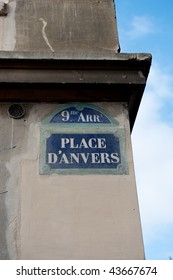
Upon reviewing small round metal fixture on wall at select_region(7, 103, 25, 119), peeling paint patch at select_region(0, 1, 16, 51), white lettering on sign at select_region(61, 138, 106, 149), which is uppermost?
peeling paint patch at select_region(0, 1, 16, 51)

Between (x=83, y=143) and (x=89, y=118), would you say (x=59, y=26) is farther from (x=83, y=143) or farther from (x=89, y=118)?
(x=83, y=143)

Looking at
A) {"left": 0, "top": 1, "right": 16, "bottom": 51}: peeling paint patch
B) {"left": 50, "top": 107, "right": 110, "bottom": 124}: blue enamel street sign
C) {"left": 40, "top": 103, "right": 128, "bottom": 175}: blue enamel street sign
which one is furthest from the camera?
{"left": 0, "top": 1, "right": 16, "bottom": 51}: peeling paint patch

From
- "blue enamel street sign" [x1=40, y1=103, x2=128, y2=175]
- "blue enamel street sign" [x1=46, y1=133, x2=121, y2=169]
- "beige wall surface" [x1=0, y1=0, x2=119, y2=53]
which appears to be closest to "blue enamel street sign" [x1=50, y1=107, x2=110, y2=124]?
"blue enamel street sign" [x1=40, y1=103, x2=128, y2=175]

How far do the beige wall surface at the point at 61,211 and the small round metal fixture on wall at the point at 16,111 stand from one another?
173mm

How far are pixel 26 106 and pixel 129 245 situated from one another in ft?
4.29

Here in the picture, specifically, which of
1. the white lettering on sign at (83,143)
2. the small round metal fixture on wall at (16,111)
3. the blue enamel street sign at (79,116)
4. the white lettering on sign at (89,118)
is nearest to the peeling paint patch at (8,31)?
the small round metal fixture on wall at (16,111)

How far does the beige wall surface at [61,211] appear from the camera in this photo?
297 centimetres

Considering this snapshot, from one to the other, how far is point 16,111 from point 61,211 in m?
0.89

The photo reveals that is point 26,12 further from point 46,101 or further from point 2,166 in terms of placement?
point 2,166

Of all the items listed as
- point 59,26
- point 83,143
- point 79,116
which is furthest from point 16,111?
point 59,26

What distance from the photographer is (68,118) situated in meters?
3.53

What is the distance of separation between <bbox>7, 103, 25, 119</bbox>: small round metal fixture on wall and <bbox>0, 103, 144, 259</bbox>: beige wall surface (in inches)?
6.8

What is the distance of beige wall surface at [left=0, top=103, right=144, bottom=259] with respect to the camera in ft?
9.76

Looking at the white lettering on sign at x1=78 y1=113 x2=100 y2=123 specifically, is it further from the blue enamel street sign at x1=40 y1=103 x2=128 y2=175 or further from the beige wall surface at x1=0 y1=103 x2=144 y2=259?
the beige wall surface at x1=0 y1=103 x2=144 y2=259
